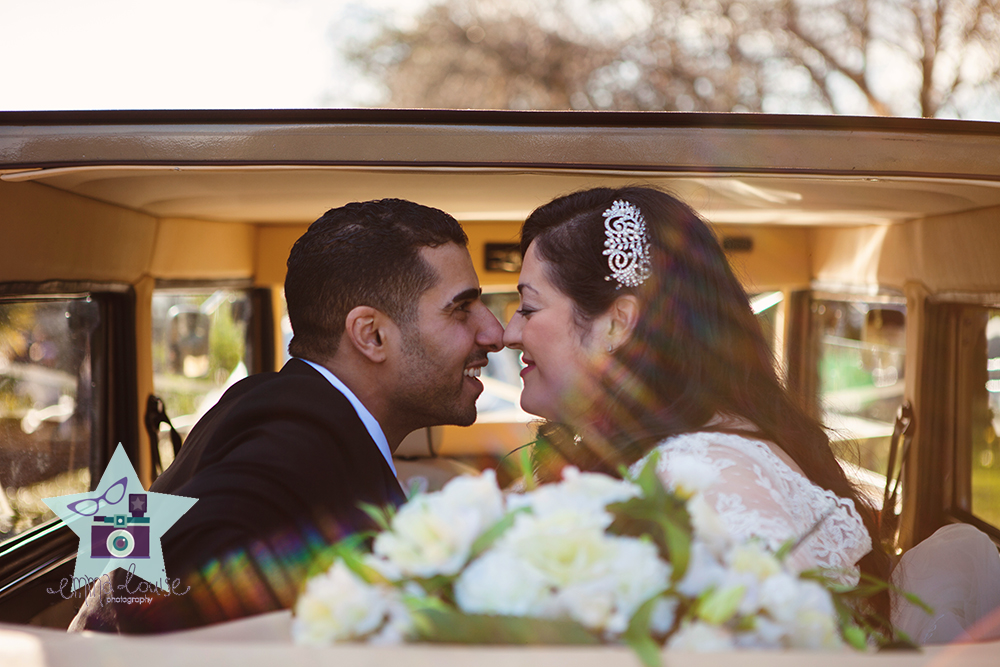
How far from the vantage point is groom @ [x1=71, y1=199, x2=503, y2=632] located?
5.04ft

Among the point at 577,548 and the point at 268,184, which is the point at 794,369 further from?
the point at 577,548

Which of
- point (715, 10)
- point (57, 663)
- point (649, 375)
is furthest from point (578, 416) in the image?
point (715, 10)

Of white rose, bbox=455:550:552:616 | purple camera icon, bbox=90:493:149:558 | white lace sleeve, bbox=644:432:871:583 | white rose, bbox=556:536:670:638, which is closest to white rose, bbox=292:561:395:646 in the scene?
white rose, bbox=455:550:552:616

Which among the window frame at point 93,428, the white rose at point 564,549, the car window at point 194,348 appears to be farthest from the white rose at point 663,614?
the car window at point 194,348

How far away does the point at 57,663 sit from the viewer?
3.23 feet

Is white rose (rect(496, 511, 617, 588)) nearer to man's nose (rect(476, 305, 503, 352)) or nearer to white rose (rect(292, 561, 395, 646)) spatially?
white rose (rect(292, 561, 395, 646))

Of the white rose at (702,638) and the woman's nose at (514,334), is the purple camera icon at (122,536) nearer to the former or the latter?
the woman's nose at (514,334)

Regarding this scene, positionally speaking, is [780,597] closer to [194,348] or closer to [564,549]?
[564,549]

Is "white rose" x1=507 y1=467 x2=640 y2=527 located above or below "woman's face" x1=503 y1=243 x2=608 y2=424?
below

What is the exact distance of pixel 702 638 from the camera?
0.90 meters

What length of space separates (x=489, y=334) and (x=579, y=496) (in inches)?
59.7

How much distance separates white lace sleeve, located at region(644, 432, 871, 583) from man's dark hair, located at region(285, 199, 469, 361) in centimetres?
102

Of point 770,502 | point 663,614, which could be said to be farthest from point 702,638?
point 770,502

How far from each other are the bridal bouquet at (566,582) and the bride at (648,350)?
724 mm
